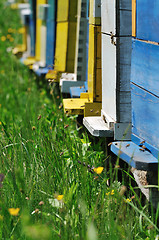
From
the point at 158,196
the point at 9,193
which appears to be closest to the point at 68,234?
the point at 9,193

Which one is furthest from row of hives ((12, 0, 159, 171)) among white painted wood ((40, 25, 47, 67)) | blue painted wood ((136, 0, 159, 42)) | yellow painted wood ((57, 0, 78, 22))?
white painted wood ((40, 25, 47, 67))

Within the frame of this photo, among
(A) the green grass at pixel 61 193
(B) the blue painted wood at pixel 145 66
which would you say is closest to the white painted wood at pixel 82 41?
(A) the green grass at pixel 61 193

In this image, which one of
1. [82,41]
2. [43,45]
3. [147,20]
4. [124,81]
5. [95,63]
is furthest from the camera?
[43,45]

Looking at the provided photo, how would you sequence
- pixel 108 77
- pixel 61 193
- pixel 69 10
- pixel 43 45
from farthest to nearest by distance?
pixel 43 45
pixel 69 10
pixel 108 77
pixel 61 193

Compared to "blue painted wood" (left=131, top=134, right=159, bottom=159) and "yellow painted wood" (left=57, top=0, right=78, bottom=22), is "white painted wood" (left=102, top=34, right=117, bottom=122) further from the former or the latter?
"yellow painted wood" (left=57, top=0, right=78, bottom=22)

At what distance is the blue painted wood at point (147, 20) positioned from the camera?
74.6 inches

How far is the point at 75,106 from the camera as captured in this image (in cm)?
279

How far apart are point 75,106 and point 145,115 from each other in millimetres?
790

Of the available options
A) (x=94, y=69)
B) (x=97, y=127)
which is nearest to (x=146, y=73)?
(x=97, y=127)

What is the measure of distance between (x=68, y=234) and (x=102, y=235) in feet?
0.49

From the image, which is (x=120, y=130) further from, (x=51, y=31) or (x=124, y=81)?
(x=51, y=31)

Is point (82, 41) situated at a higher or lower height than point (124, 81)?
higher

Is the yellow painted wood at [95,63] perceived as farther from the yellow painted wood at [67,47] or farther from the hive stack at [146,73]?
the yellow painted wood at [67,47]

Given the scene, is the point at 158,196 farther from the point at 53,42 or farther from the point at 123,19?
the point at 53,42
